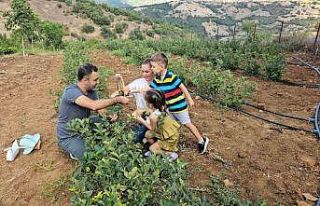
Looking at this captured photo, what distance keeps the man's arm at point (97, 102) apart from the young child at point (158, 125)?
203 millimetres

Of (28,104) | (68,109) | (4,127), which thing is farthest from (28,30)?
(68,109)

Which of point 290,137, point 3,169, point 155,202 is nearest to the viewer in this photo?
point 155,202

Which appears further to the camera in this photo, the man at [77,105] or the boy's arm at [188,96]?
the boy's arm at [188,96]

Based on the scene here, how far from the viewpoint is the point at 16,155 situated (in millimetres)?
4465

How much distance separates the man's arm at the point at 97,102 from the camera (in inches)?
142

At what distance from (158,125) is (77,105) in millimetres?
895

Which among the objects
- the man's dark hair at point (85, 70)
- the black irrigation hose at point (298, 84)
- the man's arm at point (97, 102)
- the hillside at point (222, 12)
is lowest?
the hillside at point (222, 12)

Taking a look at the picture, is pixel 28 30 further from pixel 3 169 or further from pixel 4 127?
pixel 3 169

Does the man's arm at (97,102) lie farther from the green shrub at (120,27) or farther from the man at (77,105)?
the green shrub at (120,27)

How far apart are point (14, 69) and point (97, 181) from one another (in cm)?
725

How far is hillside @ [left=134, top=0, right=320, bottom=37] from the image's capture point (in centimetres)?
7081

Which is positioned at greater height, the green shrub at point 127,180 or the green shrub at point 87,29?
the green shrub at point 127,180

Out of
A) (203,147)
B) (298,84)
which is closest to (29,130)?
(203,147)

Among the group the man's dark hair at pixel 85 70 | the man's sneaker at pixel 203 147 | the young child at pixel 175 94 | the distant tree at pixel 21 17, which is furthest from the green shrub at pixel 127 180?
the distant tree at pixel 21 17
